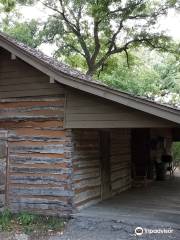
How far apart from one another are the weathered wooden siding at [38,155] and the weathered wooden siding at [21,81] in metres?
0.17

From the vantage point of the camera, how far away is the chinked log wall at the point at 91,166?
9.30m

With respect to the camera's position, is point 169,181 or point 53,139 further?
point 169,181

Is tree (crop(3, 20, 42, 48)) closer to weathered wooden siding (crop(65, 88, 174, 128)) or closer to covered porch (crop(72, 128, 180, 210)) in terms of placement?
covered porch (crop(72, 128, 180, 210))

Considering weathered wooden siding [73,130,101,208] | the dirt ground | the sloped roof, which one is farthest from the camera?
weathered wooden siding [73,130,101,208]

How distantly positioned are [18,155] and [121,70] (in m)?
18.6

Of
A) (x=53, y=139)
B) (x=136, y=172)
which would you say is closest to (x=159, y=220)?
(x=53, y=139)

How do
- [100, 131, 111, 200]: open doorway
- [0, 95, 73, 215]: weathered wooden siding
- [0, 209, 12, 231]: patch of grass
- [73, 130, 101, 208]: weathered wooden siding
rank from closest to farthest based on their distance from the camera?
[0, 209, 12, 231]: patch of grass → [0, 95, 73, 215]: weathered wooden siding → [73, 130, 101, 208]: weathered wooden siding → [100, 131, 111, 200]: open doorway

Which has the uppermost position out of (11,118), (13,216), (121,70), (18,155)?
(121,70)

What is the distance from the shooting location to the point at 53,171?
30.0ft

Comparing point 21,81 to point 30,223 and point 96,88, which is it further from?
point 30,223

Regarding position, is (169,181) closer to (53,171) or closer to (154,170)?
(154,170)

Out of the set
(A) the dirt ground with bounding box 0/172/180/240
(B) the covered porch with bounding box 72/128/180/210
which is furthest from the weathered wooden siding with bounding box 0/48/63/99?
(A) the dirt ground with bounding box 0/172/180/240

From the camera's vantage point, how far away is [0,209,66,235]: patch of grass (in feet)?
27.4

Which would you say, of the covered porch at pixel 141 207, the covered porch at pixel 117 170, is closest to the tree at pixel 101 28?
the covered porch at pixel 117 170
